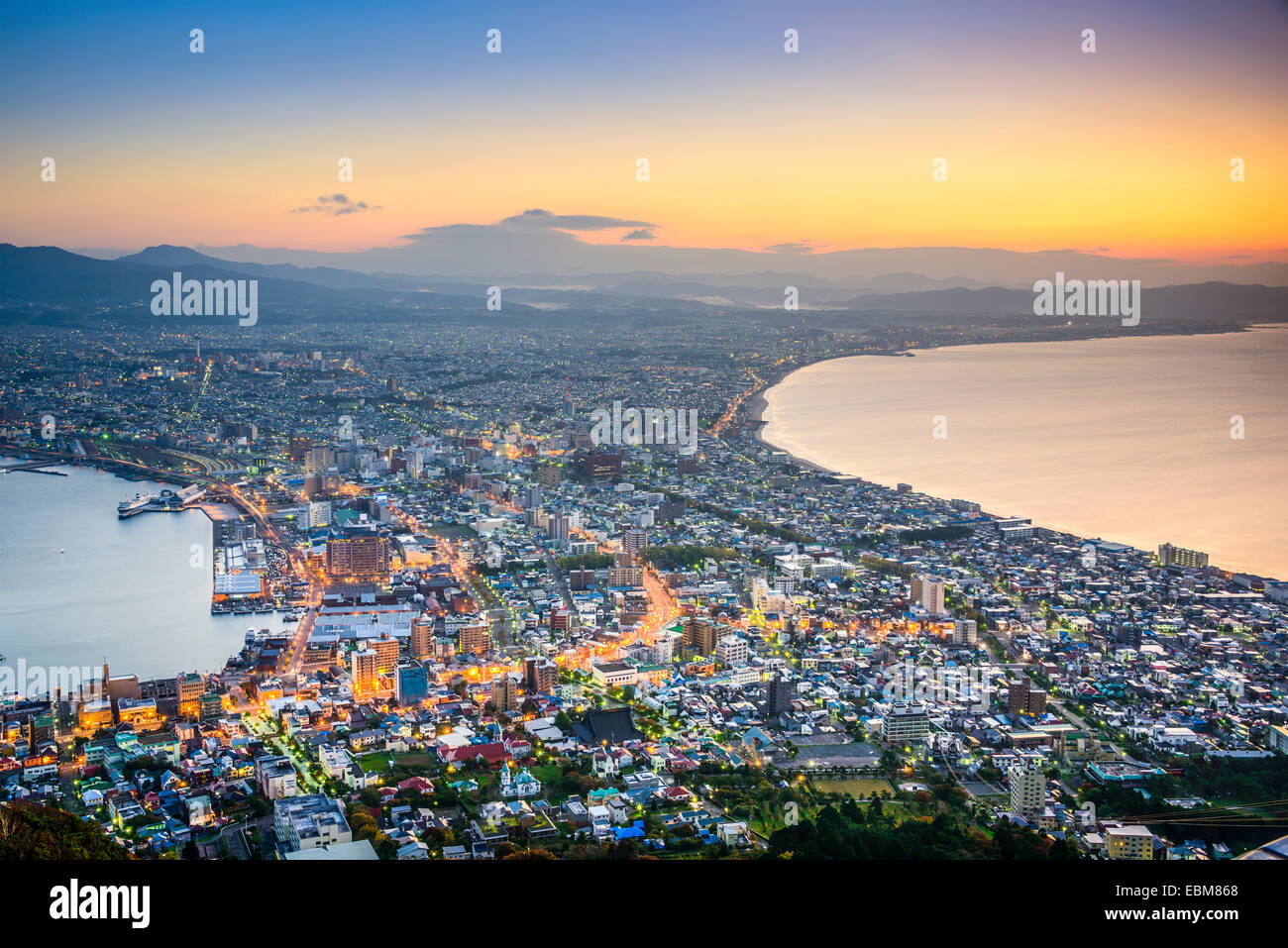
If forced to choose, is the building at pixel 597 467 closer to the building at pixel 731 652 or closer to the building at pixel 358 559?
the building at pixel 358 559

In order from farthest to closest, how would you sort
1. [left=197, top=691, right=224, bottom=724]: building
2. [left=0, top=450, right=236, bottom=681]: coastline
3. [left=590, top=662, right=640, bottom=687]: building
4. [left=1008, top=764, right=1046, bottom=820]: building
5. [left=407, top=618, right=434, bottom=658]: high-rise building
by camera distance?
1. [left=407, top=618, right=434, bottom=658]: high-rise building
2. [left=0, top=450, right=236, bottom=681]: coastline
3. [left=590, top=662, right=640, bottom=687]: building
4. [left=197, top=691, right=224, bottom=724]: building
5. [left=1008, top=764, right=1046, bottom=820]: building

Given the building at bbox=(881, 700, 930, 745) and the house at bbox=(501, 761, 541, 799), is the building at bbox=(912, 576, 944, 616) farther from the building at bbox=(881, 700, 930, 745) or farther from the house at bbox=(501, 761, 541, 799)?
the house at bbox=(501, 761, 541, 799)

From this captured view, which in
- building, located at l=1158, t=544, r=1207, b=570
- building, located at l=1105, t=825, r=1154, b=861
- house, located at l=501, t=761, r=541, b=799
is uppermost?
building, located at l=1158, t=544, r=1207, b=570

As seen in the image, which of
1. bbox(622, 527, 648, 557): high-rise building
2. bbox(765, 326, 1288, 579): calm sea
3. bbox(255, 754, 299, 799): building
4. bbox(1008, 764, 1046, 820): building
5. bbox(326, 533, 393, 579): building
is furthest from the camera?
bbox(765, 326, 1288, 579): calm sea

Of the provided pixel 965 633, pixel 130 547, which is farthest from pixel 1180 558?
pixel 130 547

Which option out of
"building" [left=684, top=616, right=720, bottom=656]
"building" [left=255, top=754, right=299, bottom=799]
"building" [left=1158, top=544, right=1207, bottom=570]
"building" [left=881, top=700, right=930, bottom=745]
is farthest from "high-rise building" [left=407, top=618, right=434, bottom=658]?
"building" [left=1158, top=544, right=1207, bottom=570]

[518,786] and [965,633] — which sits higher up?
[965,633]

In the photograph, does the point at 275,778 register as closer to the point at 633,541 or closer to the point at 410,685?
the point at 410,685

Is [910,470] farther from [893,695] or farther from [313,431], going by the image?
[313,431]
